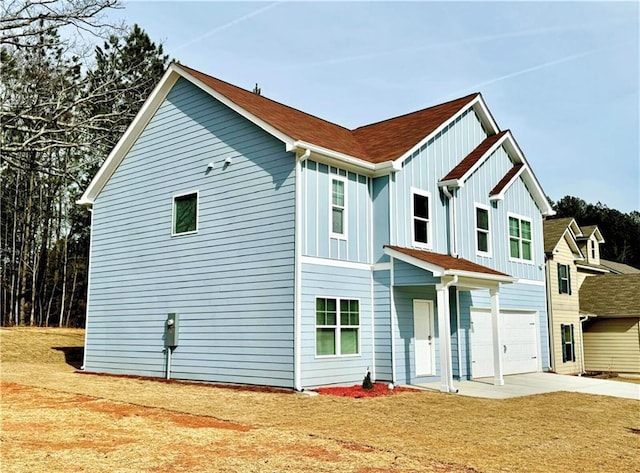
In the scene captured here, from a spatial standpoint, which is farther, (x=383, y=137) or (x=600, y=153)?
(x=600, y=153)

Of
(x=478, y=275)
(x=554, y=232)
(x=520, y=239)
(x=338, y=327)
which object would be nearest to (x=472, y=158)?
(x=520, y=239)

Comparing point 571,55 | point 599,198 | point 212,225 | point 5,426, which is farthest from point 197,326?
point 599,198

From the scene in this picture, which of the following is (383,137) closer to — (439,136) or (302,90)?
(439,136)

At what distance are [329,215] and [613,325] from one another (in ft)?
57.6

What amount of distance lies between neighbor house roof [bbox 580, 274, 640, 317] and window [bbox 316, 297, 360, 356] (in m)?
15.6

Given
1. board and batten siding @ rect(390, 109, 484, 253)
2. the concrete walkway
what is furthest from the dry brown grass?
board and batten siding @ rect(390, 109, 484, 253)

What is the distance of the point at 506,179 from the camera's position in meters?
19.7

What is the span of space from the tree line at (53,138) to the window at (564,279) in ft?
58.7

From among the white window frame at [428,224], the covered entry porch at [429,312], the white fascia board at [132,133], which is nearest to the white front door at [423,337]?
the covered entry porch at [429,312]

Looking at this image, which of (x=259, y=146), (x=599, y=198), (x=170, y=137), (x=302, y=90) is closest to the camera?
(x=259, y=146)

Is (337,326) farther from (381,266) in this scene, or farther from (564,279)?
(564,279)

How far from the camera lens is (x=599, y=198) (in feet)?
231

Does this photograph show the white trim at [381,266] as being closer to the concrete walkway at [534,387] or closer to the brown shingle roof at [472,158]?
the concrete walkway at [534,387]

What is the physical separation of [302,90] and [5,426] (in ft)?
64.3
